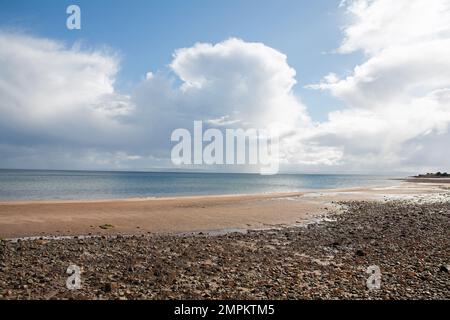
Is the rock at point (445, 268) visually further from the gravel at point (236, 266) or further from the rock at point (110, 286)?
the rock at point (110, 286)

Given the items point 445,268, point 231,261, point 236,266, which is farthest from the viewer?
point 231,261

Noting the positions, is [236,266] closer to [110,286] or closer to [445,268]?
[110,286]

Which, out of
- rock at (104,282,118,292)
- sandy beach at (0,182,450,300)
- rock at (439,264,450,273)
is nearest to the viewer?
rock at (104,282,118,292)

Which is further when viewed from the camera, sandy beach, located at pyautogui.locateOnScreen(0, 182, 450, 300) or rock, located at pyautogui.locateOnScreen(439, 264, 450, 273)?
rock, located at pyautogui.locateOnScreen(439, 264, 450, 273)

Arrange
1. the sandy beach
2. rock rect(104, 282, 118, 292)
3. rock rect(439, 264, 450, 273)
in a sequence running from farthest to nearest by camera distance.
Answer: rock rect(439, 264, 450, 273), the sandy beach, rock rect(104, 282, 118, 292)

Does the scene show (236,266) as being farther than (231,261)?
No

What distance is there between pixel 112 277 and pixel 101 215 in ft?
57.7

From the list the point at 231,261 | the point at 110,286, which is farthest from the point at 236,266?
the point at 110,286

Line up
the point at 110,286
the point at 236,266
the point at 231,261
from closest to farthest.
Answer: the point at 110,286, the point at 236,266, the point at 231,261

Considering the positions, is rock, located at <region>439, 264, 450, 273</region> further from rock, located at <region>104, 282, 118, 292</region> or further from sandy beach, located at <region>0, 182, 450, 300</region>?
rock, located at <region>104, 282, 118, 292</region>

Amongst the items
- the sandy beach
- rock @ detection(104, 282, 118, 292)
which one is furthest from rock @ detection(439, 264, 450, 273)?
rock @ detection(104, 282, 118, 292)

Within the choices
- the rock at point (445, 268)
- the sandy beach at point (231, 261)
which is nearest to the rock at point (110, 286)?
the sandy beach at point (231, 261)
